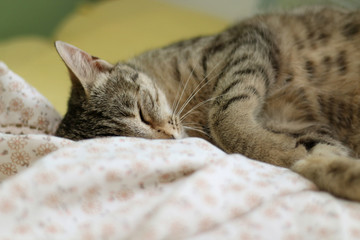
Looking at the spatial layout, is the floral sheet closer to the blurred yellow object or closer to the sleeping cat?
the sleeping cat

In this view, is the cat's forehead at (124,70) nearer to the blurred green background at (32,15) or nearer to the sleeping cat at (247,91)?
the sleeping cat at (247,91)

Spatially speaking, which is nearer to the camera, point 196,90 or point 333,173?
point 333,173

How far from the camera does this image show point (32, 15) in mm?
2791

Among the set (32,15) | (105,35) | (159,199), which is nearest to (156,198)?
(159,199)

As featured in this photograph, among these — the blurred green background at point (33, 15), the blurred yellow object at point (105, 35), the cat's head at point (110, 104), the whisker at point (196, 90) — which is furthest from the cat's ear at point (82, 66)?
the blurred green background at point (33, 15)

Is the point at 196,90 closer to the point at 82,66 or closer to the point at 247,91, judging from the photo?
the point at 247,91

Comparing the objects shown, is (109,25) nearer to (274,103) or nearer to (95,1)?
(95,1)

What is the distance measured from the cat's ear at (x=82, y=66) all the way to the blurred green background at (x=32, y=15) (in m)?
1.65

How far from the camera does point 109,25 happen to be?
2.73m

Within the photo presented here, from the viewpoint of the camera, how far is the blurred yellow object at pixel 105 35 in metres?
2.33

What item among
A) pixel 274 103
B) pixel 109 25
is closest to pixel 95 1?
pixel 109 25

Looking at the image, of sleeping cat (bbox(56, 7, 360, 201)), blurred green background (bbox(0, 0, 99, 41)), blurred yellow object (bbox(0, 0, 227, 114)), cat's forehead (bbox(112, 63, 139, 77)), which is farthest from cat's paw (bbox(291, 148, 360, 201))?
blurred green background (bbox(0, 0, 99, 41))

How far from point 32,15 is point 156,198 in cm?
244

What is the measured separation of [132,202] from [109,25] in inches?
83.5
